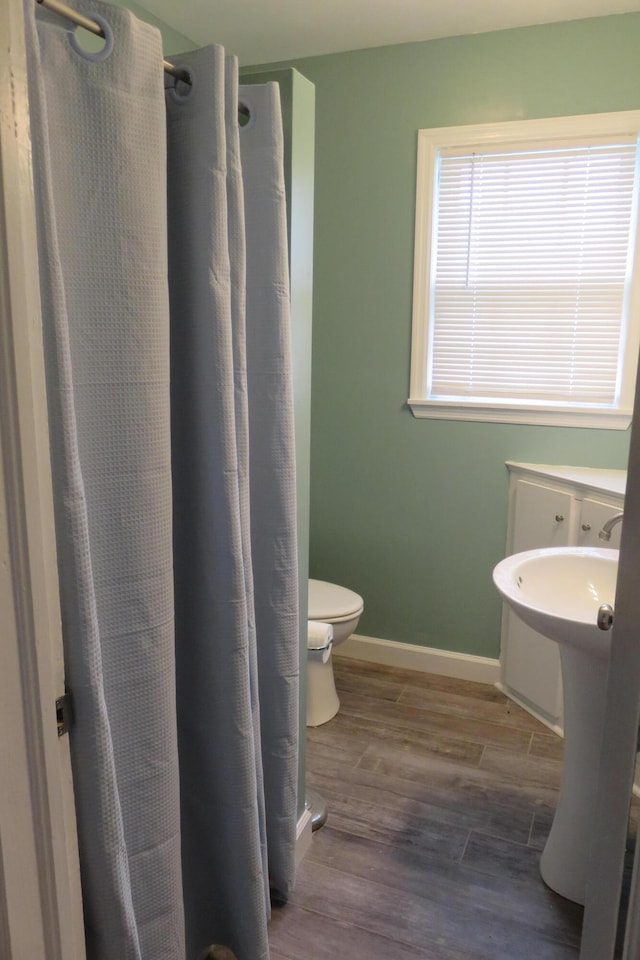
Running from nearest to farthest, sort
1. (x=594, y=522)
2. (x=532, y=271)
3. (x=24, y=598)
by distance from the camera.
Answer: (x=24, y=598), (x=594, y=522), (x=532, y=271)

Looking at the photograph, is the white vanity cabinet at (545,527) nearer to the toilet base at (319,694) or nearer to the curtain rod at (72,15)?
the toilet base at (319,694)

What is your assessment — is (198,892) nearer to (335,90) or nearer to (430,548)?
(430,548)

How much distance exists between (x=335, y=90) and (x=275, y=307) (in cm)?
178

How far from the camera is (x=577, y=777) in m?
1.70

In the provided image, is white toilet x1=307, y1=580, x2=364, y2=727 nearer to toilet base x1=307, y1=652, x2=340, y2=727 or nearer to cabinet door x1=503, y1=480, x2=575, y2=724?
toilet base x1=307, y1=652, x2=340, y2=727

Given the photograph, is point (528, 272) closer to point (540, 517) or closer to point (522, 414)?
point (522, 414)

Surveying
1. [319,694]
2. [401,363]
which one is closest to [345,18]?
[401,363]

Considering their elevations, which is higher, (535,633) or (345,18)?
(345,18)

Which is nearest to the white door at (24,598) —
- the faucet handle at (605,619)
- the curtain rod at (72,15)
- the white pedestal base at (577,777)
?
the curtain rod at (72,15)

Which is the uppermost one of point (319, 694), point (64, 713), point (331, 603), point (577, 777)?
point (64, 713)

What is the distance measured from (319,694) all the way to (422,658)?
59cm

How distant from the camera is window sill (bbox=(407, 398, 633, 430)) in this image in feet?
8.11

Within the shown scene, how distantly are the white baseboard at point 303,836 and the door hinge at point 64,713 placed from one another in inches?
46.6

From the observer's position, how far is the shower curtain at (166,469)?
912 mm
